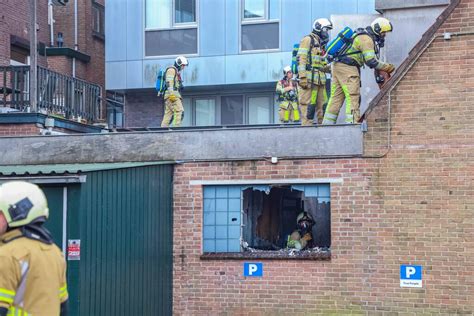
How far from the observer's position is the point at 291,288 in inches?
474

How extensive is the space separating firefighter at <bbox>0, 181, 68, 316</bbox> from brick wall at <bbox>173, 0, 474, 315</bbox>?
7.27 m

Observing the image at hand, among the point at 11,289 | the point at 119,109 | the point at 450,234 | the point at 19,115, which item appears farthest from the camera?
the point at 119,109

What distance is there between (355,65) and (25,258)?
8.59 metres

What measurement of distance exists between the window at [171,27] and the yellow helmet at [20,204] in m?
16.1

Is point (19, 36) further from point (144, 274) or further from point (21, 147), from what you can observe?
point (144, 274)

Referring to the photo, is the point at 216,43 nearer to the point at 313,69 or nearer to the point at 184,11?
the point at 184,11

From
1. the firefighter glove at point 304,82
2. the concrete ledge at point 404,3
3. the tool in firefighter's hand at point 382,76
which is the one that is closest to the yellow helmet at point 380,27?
the tool in firefighter's hand at point 382,76

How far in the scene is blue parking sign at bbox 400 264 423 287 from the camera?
37.8 feet

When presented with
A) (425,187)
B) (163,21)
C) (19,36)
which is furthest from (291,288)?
(19,36)

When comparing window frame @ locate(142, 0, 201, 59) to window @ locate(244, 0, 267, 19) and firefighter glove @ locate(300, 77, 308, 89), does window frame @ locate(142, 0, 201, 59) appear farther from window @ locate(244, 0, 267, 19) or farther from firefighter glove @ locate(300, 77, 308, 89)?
firefighter glove @ locate(300, 77, 308, 89)

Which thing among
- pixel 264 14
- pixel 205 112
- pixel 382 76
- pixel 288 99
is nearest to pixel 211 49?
pixel 264 14

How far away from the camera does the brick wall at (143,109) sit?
21.8m

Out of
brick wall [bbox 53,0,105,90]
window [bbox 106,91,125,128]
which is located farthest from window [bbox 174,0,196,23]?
brick wall [bbox 53,0,105,90]

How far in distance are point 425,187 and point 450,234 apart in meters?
0.75
